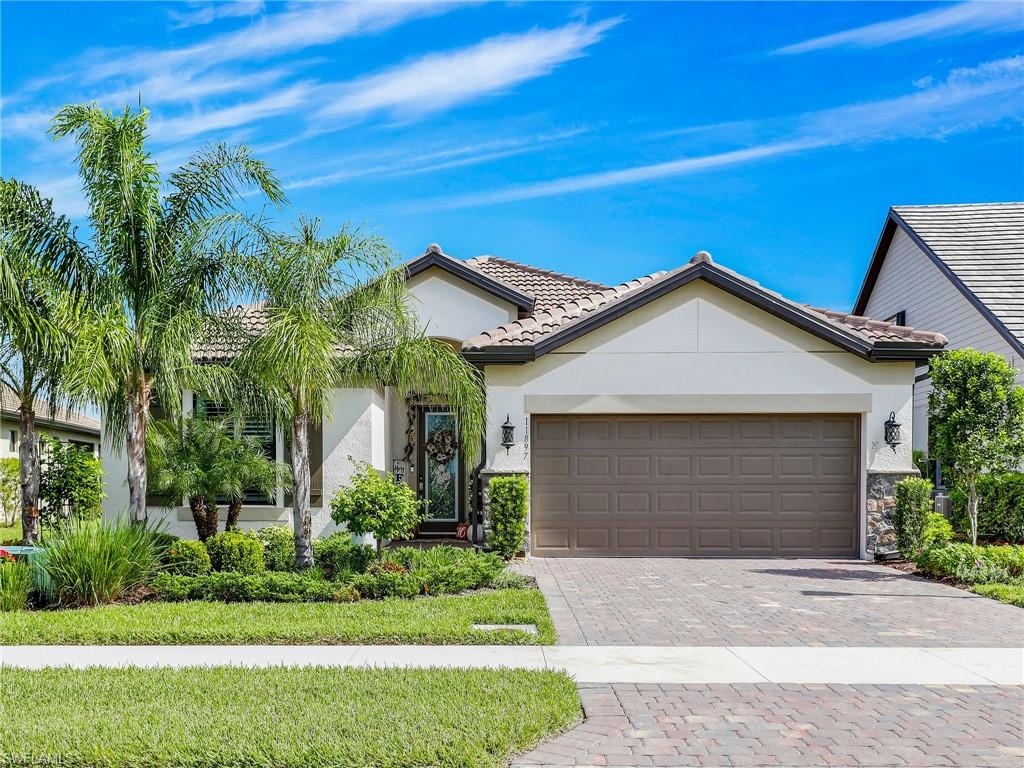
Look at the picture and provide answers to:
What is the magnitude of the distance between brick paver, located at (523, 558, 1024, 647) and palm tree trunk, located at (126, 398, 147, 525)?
575cm

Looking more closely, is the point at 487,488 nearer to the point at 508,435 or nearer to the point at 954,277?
the point at 508,435

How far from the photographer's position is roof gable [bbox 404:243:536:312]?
1688 cm

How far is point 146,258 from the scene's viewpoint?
11.7 m

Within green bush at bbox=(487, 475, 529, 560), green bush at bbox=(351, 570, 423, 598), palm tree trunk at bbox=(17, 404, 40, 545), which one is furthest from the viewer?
green bush at bbox=(487, 475, 529, 560)

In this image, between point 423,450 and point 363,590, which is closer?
point 363,590

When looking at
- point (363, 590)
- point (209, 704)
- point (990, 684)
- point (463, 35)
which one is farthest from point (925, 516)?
point (209, 704)

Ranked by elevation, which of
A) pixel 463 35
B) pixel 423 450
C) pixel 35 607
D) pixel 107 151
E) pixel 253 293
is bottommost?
pixel 35 607

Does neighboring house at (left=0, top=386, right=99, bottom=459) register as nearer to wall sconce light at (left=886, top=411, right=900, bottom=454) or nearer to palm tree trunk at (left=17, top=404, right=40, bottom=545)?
palm tree trunk at (left=17, top=404, right=40, bottom=545)

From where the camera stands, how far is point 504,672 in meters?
6.78

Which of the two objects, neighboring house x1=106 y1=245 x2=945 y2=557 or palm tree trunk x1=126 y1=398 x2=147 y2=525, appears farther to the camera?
neighboring house x1=106 y1=245 x2=945 y2=557

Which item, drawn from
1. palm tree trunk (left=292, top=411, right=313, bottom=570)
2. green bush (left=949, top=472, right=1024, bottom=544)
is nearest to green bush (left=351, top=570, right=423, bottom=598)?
palm tree trunk (left=292, top=411, right=313, bottom=570)

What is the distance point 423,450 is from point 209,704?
38.9ft

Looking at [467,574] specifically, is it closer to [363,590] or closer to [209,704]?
[363,590]

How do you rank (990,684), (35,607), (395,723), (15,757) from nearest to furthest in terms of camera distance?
1. (15,757)
2. (395,723)
3. (990,684)
4. (35,607)
